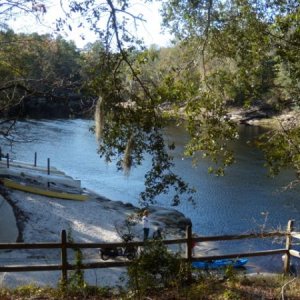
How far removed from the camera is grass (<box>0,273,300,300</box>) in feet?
22.8

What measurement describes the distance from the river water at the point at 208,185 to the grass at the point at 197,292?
6.72m

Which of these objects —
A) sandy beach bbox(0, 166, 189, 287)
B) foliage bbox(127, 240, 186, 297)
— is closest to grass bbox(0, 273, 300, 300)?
foliage bbox(127, 240, 186, 297)

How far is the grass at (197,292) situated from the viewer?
6945 millimetres

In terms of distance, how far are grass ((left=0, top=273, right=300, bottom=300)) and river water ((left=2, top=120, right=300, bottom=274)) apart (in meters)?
6.72

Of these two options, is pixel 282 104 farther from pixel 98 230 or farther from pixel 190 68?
pixel 98 230

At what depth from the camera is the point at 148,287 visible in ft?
21.8

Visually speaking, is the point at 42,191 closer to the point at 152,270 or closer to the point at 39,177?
the point at 39,177

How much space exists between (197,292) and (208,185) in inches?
1004

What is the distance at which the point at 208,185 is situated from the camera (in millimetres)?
32281

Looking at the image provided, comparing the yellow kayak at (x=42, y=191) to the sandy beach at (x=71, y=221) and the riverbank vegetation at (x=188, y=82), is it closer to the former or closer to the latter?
the sandy beach at (x=71, y=221)

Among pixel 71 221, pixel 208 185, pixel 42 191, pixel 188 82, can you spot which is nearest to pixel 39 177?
pixel 42 191

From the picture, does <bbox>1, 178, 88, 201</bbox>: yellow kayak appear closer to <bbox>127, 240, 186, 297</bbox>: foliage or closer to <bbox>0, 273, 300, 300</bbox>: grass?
<bbox>0, 273, 300, 300</bbox>: grass

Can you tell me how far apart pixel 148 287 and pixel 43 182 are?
22.4 meters

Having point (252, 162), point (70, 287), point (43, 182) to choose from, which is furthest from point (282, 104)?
point (252, 162)
